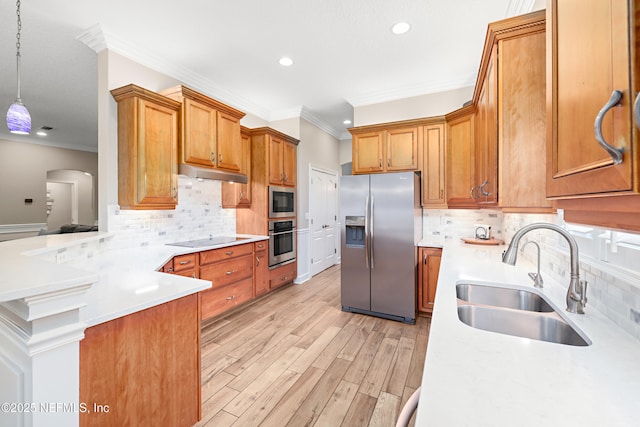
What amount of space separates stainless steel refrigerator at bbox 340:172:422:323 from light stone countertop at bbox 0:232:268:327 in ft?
6.81

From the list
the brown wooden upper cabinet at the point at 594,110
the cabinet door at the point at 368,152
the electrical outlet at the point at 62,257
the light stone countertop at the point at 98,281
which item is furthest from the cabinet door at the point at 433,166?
the electrical outlet at the point at 62,257

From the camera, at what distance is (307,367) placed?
2.29 metres

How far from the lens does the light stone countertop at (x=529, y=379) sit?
575 millimetres

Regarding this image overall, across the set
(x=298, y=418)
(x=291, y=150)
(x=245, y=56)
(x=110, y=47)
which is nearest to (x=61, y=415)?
(x=298, y=418)

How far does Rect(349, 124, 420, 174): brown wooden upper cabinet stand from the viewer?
136 inches

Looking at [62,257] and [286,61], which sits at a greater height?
[286,61]

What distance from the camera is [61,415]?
3.28 feet

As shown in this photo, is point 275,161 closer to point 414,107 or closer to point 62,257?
point 414,107

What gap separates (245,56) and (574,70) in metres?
3.14

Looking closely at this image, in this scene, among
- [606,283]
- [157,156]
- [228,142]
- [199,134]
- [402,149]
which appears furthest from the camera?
[402,149]

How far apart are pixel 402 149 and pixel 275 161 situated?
1.85 metres

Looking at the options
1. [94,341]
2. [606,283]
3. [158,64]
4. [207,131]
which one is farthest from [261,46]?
[606,283]

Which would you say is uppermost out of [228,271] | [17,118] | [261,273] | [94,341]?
[17,118]

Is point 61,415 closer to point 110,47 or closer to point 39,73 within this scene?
point 110,47
